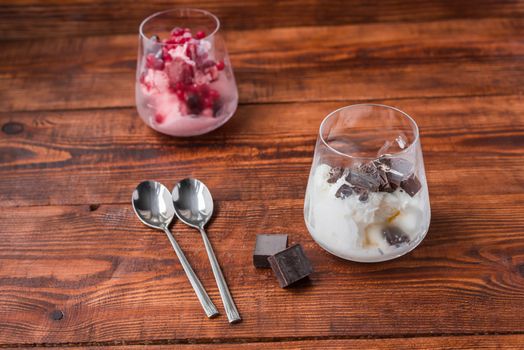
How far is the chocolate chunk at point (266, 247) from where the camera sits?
92 centimetres

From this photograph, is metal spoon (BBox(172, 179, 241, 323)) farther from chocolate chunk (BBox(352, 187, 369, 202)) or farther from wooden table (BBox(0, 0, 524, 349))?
chocolate chunk (BBox(352, 187, 369, 202))

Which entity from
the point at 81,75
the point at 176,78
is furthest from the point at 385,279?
the point at 81,75

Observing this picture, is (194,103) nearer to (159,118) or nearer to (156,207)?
(159,118)

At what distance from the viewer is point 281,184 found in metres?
1.09

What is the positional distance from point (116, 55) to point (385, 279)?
0.88m

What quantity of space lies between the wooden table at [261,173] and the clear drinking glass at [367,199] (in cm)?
5

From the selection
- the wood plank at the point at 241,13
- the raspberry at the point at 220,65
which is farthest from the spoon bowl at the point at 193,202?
the wood plank at the point at 241,13

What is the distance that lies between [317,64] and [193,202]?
51 centimetres

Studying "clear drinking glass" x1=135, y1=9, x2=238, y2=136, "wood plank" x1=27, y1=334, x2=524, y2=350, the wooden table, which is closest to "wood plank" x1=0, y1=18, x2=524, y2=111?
the wooden table

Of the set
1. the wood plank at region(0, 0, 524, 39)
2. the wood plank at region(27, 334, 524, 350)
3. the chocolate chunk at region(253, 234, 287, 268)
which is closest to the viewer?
the wood plank at region(27, 334, 524, 350)

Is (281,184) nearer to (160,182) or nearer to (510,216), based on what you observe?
(160,182)

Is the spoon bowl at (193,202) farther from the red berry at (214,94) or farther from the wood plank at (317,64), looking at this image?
the wood plank at (317,64)

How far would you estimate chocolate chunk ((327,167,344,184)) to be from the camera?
0.87 m

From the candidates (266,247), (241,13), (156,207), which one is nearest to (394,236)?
(266,247)
